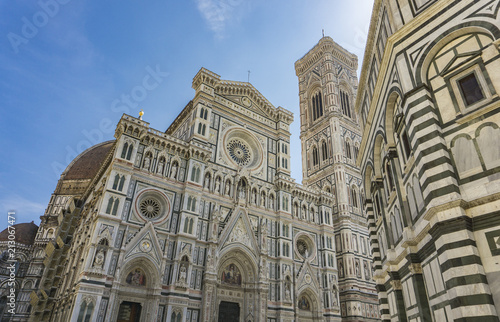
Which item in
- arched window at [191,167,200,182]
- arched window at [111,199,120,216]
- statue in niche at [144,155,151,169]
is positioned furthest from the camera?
arched window at [191,167,200,182]

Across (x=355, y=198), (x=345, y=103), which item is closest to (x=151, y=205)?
(x=355, y=198)

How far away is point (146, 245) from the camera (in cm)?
2072

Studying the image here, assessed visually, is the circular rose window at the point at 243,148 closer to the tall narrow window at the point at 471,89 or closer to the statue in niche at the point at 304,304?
the statue in niche at the point at 304,304

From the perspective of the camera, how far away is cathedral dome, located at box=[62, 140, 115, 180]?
47156 mm

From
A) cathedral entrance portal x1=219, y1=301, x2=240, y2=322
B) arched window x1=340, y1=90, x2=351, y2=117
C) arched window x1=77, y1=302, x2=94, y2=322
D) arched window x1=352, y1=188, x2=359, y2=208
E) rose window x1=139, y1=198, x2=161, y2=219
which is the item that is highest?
arched window x1=340, y1=90, x2=351, y2=117

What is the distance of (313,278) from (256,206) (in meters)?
7.95

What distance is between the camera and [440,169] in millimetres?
7609

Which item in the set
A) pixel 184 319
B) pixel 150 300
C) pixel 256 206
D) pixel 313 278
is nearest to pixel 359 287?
pixel 313 278

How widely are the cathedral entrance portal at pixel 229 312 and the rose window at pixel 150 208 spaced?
804 cm

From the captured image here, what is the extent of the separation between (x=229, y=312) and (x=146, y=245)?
7.91 m

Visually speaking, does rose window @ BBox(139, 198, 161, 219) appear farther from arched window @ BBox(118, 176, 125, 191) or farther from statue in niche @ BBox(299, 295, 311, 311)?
statue in niche @ BBox(299, 295, 311, 311)

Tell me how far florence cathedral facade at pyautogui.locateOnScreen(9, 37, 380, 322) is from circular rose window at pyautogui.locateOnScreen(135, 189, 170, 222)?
0.24 feet

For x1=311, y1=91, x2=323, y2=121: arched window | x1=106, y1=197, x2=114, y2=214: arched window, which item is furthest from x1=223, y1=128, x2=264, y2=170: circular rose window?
x1=311, y1=91, x2=323, y2=121: arched window

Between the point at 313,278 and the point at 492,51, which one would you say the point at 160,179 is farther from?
the point at 492,51
